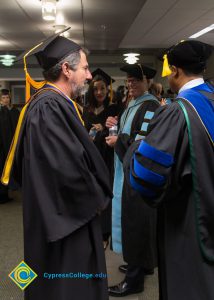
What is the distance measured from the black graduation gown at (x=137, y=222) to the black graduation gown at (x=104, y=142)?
2.17 ft

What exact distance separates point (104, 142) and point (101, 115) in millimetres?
252

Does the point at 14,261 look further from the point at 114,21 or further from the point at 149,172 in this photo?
the point at 114,21

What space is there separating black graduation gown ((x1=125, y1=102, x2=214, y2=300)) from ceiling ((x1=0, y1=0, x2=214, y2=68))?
425 cm

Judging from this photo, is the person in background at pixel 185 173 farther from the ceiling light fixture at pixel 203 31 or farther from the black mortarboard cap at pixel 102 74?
the ceiling light fixture at pixel 203 31

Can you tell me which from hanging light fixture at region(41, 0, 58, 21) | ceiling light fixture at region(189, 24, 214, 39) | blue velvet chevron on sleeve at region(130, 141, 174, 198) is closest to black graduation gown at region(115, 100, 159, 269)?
blue velvet chevron on sleeve at region(130, 141, 174, 198)

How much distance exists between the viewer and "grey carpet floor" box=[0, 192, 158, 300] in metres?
2.37

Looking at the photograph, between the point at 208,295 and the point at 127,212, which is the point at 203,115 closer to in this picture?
the point at 208,295

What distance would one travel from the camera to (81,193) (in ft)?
4.54

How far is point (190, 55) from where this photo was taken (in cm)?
135

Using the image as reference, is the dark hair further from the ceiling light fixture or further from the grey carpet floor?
the ceiling light fixture

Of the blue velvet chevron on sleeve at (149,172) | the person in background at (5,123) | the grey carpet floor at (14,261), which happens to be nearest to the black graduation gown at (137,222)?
the grey carpet floor at (14,261)

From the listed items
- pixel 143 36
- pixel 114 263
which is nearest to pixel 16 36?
pixel 143 36

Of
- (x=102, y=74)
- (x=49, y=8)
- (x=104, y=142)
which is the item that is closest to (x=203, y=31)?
(x=49, y=8)

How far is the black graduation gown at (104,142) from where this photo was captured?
2.91 metres
